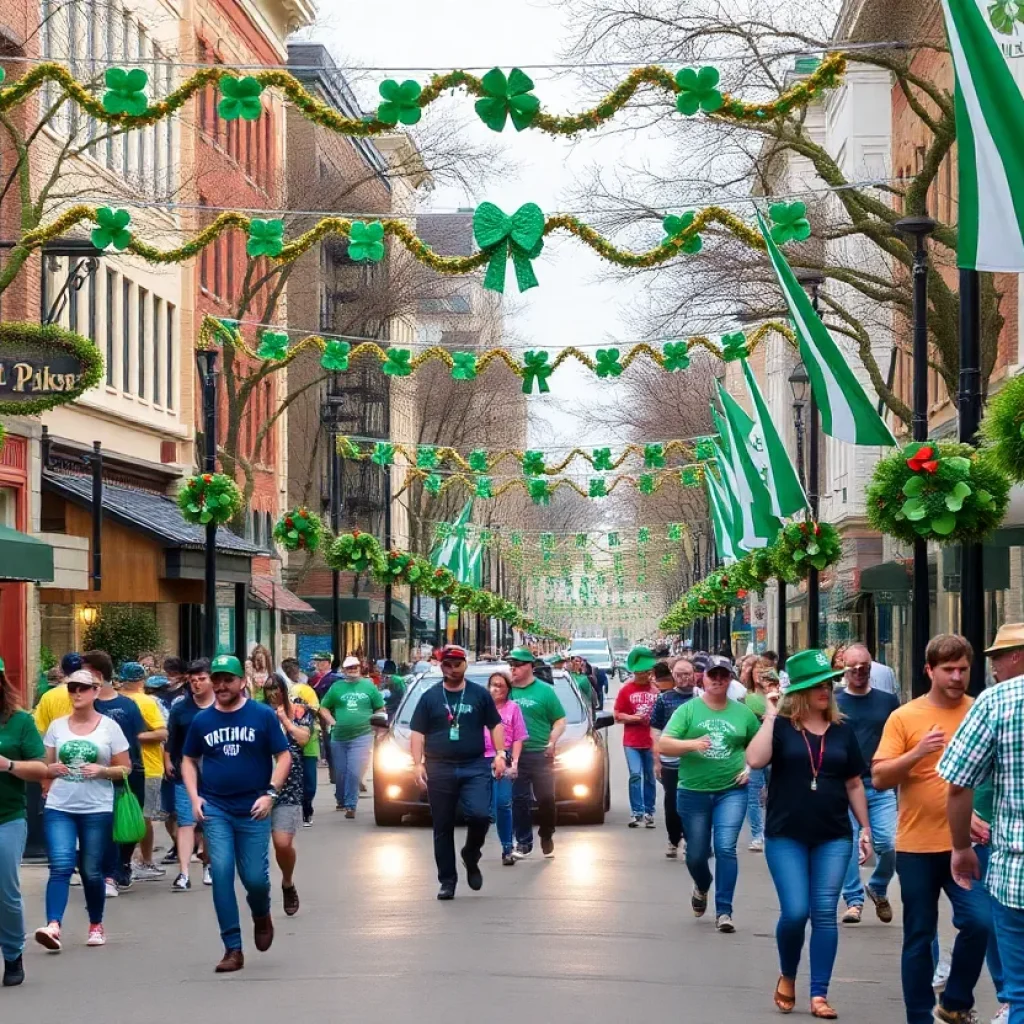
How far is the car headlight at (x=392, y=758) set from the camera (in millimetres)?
22812

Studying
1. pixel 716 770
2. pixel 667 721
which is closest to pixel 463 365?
pixel 667 721

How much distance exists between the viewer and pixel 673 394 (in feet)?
261

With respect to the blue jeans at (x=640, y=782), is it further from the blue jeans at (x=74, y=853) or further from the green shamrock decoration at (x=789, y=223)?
the blue jeans at (x=74, y=853)

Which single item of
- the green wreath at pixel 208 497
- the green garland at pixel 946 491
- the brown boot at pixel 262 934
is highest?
the green wreath at pixel 208 497

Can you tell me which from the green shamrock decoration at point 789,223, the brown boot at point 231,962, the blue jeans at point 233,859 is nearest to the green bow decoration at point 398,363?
the green shamrock decoration at point 789,223

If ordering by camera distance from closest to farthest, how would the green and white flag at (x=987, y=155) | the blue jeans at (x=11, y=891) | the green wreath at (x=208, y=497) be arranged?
the blue jeans at (x=11, y=891)
the green and white flag at (x=987, y=155)
the green wreath at (x=208, y=497)

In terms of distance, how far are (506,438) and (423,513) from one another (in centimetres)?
844

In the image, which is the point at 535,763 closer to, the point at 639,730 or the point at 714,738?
the point at 639,730

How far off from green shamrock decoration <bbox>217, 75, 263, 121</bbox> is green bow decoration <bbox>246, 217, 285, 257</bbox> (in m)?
3.85

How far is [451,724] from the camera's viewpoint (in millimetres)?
16453

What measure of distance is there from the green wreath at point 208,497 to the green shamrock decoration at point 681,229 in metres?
10.9

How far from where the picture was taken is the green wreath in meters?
31.5

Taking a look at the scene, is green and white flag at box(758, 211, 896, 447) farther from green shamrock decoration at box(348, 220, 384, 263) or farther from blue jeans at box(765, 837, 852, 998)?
blue jeans at box(765, 837, 852, 998)

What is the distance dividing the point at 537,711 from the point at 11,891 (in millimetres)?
8932
